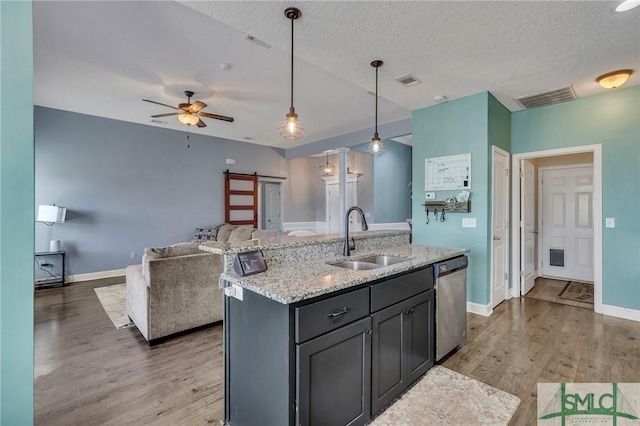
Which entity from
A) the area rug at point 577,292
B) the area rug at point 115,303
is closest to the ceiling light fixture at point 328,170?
the area rug at point 115,303

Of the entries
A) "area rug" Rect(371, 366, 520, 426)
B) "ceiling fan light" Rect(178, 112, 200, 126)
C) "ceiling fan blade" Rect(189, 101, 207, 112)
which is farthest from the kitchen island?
"ceiling fan light" Rect(178, 112, 200, 126)

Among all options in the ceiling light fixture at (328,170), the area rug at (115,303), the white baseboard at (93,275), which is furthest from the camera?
the ceiling light fixture at (328,170)

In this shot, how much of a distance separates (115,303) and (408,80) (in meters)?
4.84

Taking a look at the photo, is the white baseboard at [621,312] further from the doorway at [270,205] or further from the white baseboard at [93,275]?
the white baseboard at [93,275]

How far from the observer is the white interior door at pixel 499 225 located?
374 cm

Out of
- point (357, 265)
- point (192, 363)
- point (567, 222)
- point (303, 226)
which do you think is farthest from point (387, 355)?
point (303, 226)

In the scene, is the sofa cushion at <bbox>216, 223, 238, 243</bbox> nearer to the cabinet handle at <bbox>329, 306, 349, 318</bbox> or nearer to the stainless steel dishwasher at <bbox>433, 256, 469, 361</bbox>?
the stainless steel dishwasher at <bbox>433, 256, 469, 361</bbox>

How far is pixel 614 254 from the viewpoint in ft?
11.6

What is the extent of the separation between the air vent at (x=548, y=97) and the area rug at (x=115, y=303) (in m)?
5.64

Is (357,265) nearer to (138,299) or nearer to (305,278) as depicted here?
(305,278)

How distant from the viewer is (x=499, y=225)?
3.89 metres

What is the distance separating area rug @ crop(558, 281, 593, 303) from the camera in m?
4.15

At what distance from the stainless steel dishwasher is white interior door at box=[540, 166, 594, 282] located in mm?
3996

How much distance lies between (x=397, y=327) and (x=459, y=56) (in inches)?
101
